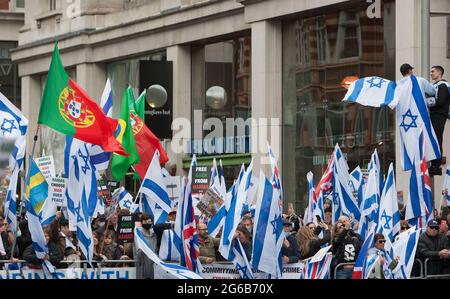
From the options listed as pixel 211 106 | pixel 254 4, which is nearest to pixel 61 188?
pixel 254 4

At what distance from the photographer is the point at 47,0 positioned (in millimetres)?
53375

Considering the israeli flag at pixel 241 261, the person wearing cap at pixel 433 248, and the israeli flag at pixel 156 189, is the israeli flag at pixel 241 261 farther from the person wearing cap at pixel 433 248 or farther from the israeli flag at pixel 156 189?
the israeli flag at pixel 156 189

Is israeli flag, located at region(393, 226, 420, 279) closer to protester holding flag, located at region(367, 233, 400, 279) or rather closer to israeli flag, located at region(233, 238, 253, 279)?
protester holding flag, located at region(367, 233, 400, 279)

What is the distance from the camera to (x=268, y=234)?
739 inches

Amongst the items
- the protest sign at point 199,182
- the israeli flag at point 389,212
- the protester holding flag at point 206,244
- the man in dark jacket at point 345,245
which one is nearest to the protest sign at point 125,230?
the protester holding flag at point 206,244

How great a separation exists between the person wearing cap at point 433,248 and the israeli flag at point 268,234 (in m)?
1.81

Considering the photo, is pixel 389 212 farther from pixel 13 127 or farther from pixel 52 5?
pixel 52 5

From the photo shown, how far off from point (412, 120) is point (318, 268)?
2628 mm

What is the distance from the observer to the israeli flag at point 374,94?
20.4 meters

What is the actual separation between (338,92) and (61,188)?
41.7ft

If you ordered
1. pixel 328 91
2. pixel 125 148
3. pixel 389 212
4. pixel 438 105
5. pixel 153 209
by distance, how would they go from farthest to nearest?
pixel 328 91 < pixel 125 148 < pixel 153 209 < pixel 438 105 < pixel 389 212

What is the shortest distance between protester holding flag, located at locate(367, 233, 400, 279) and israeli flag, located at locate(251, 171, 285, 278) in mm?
1339

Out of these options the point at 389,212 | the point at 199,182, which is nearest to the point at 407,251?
the point at 389,212
